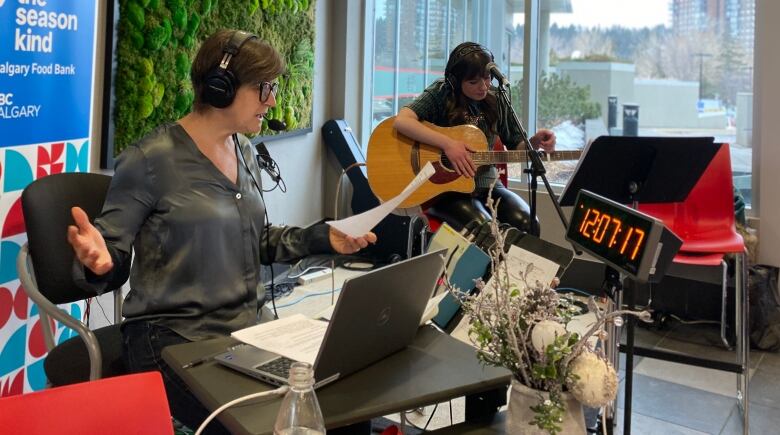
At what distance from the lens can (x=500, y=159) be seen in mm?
3035

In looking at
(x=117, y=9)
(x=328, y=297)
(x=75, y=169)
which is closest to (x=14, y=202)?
(x=75, y=169)

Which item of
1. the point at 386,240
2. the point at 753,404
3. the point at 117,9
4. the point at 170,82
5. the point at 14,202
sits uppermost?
the point at 117,9

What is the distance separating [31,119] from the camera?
2.23 meters

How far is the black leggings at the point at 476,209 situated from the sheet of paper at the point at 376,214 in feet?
4.46

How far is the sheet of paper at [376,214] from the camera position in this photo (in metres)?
1.50

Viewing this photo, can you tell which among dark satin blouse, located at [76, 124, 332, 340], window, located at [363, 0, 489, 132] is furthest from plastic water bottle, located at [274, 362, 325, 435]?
window, located at [363, 0, 489, 132]

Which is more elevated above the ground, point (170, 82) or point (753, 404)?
point (170, 82)

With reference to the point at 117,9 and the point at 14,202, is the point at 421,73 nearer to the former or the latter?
the point at 117,9

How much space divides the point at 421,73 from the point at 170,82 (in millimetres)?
2701

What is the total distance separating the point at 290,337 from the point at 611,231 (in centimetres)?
66

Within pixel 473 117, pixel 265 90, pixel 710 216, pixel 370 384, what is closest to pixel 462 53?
pixel 473 117

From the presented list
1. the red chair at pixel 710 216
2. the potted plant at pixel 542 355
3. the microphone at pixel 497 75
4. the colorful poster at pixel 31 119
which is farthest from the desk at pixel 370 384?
the red chair at pixel 710 216

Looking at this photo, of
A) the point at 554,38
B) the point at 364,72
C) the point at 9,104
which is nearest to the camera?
the point at 9,104

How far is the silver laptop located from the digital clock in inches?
13.5
